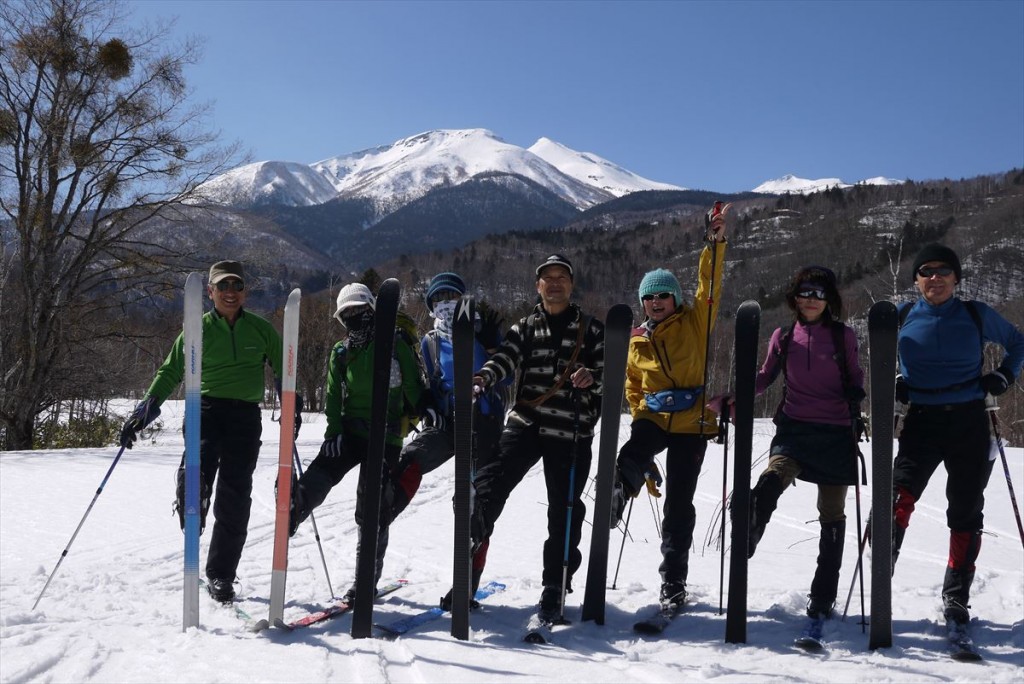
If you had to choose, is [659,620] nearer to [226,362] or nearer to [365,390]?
[365,390]

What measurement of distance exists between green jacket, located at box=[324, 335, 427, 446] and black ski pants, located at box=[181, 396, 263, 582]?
526 millimetres

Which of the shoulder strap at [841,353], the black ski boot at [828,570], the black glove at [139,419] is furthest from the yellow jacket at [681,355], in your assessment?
the black glove at [139,419]

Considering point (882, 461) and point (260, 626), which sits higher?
point (882, 461)

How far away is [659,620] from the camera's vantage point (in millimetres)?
3641

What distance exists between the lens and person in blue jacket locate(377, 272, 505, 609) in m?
3.90

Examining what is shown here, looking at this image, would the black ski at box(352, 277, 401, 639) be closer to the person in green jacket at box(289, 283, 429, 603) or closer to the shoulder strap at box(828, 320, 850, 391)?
the person in green jacket at box(289, 283, 429, 603)

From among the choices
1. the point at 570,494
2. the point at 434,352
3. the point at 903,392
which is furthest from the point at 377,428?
the point at 903,392

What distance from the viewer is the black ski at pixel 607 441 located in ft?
11.7

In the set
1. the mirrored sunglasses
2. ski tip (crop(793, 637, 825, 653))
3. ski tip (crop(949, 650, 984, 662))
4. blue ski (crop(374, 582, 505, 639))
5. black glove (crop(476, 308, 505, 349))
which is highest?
the mirrored sunglasses

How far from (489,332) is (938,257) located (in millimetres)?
2437

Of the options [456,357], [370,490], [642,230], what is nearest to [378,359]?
[456,357]

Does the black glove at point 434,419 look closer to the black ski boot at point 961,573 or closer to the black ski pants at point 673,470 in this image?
the black ski pants at point 673,470

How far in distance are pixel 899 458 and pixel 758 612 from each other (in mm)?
1189

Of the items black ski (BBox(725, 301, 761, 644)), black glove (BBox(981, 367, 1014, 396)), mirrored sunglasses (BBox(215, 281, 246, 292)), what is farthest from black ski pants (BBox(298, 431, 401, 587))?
black glove (BBox(981, 367, 1014, 396))
